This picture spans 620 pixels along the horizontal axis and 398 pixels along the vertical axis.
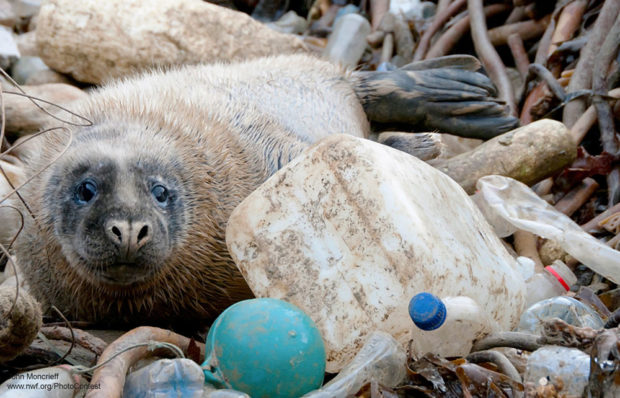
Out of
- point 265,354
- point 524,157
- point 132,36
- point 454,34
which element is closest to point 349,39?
point 454,34

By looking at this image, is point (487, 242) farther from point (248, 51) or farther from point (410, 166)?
point (248, 51)

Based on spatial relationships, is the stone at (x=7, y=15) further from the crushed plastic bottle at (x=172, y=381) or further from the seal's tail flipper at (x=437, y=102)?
the crushed plastic bottle at (x=172, y=381)

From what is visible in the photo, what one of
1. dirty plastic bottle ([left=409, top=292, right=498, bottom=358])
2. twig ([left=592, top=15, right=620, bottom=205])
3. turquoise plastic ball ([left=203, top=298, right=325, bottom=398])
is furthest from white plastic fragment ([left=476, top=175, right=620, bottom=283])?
turquoise plastic ball ([left=203, top=298, right=325, bottom=398])

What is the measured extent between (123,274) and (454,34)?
3.93m

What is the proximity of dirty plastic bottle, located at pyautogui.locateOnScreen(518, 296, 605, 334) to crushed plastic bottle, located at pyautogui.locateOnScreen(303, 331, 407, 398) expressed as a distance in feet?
2.19

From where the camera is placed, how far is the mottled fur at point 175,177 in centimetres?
294

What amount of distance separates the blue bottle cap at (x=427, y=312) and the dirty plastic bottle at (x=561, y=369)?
283 millimetres

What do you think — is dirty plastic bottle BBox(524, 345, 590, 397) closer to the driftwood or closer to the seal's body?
the seal's body

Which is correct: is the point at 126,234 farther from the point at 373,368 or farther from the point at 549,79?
the point at 549,79

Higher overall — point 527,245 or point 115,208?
point 115,208

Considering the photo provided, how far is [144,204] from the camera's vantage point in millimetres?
2742

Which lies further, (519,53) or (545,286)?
(519,53)

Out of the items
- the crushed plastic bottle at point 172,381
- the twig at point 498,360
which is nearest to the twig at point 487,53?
the twig at point 498,360

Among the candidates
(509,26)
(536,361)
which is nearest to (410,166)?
(536,361)
